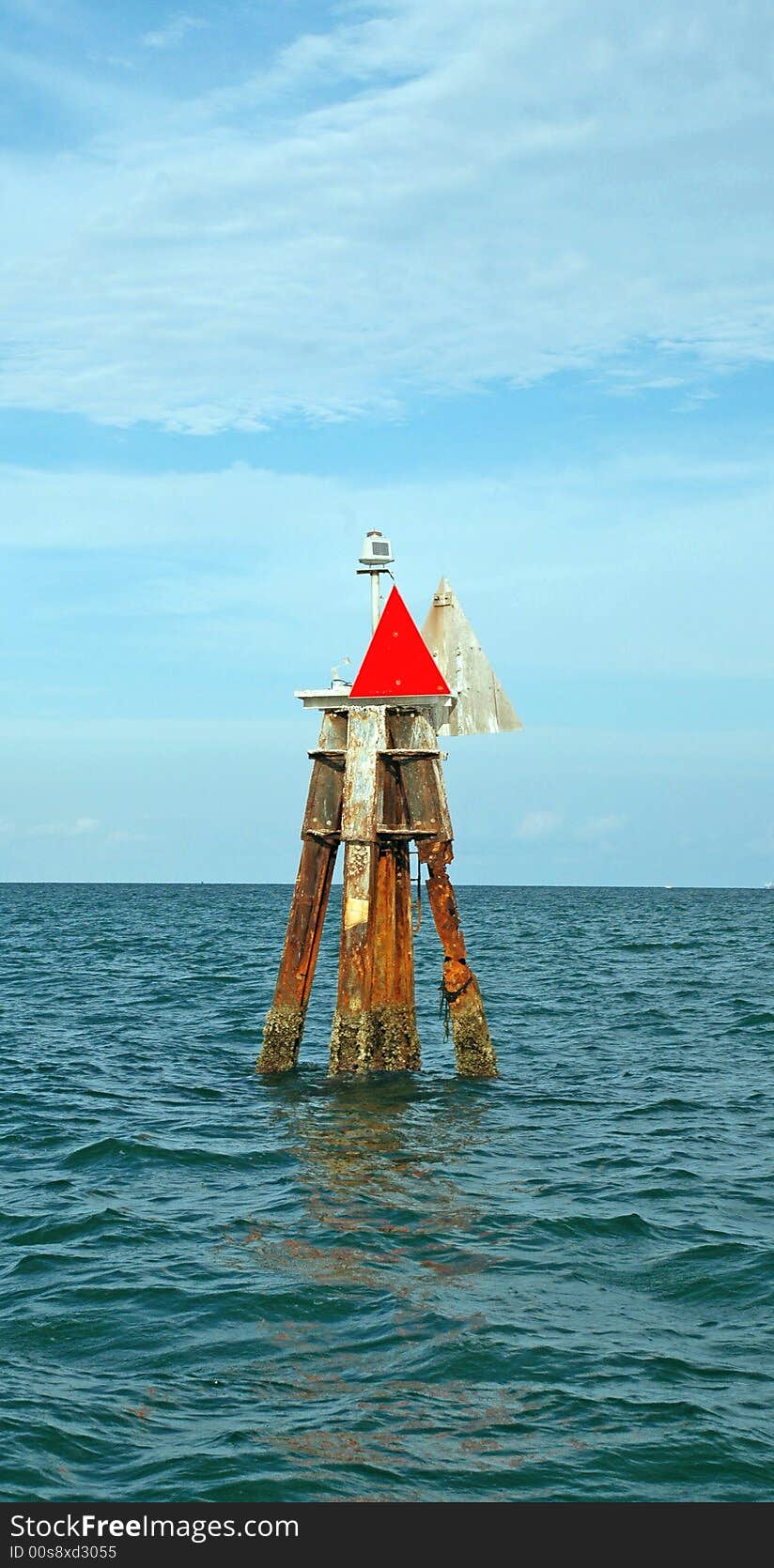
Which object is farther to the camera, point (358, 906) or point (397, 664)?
point (397, 664)

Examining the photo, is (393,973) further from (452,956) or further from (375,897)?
(375,897)

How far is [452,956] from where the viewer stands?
16297mm

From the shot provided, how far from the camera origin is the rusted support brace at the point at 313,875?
1659 centimetres

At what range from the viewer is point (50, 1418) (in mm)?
Answer: 7688

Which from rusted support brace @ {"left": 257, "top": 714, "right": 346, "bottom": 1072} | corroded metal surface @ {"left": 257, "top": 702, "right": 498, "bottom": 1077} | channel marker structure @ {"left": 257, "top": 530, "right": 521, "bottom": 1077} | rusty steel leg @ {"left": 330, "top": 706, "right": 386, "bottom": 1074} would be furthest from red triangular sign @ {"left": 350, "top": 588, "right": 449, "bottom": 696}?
rusted support brace @ {"left": 257, "top": 714, "right": 346, "bottom": 1072}

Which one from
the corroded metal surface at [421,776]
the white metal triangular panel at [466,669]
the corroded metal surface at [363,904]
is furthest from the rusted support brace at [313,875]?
the white metal triangular panel at [466,669]

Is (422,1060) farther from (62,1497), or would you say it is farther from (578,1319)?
(62,1497)

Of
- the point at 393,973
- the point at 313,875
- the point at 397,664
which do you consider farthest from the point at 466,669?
the point at 393,973

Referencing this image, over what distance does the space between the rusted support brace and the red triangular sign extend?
794mm

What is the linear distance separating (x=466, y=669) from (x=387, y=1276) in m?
9.73

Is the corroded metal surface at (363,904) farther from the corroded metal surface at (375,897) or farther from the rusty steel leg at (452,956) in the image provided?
the rusty steel leg at (452,956)

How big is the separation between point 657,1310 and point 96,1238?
4654 mm

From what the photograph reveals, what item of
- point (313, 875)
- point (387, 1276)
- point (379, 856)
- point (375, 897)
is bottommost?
point (387, 1276)

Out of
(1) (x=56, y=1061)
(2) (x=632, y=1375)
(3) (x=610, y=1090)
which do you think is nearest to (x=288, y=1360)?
(2) (x=632, y=1375)
